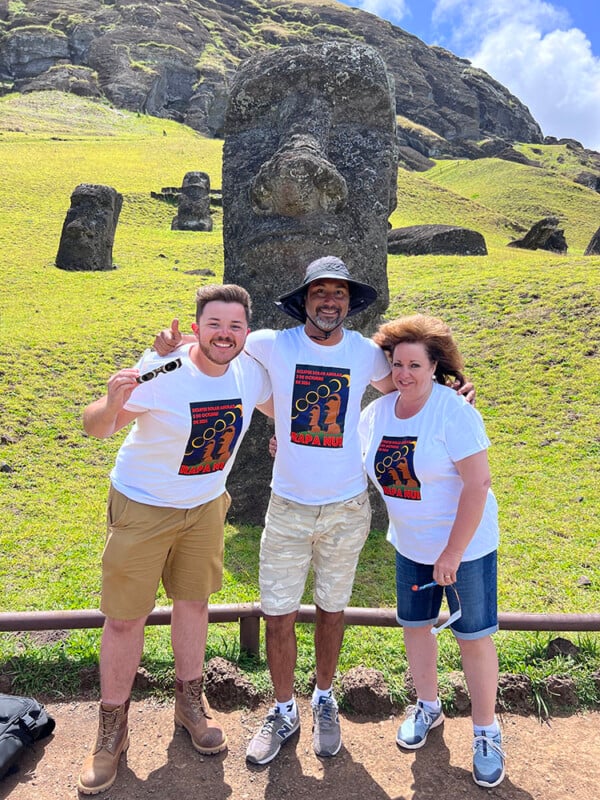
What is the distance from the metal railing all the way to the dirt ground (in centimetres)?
49

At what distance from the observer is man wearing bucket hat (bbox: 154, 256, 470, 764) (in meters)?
3.26

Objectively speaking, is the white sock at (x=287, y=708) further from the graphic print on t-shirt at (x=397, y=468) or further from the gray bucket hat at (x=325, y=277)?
the gray bucket hat at (x=325, y=277)

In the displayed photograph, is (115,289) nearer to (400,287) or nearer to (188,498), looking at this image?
(400,287)

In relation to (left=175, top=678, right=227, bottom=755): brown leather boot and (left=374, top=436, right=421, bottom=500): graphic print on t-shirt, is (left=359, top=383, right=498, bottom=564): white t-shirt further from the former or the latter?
(left=175, top=678, right=227, bottom=755): brown leather boot

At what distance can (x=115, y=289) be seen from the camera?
15289mm

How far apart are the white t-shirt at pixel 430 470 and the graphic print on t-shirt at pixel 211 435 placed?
72cm

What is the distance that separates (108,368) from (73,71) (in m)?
86.7

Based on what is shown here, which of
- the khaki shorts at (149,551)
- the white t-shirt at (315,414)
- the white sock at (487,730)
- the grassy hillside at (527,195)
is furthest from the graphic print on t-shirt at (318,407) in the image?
the grassy hillside at (527,195)

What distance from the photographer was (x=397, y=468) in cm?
313

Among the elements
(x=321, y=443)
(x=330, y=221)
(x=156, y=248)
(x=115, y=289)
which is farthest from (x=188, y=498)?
(x=156, y=248)

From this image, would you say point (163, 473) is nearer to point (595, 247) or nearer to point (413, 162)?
point (595, 247)

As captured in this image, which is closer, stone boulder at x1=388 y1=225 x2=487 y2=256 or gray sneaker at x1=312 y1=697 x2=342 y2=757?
gray sneaker at x1=312 y1=697 x2=342 y2=757

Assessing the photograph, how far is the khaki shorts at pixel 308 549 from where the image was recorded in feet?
10.7

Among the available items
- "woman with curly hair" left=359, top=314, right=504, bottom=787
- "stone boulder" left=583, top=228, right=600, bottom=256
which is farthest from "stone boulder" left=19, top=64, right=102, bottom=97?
"woman with curly hair" left=359, top=314, right=504, bottom=787
